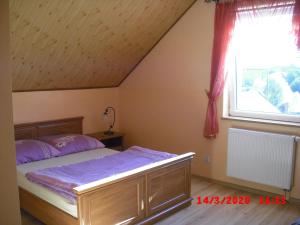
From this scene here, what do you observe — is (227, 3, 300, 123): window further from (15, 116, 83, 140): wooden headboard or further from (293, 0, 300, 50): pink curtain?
(15, 116, 83, 140): wooden headboard

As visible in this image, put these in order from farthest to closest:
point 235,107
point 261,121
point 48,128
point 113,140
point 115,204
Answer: point 113,140
point 48,128
point 235,107
point 261,121
point 115,204

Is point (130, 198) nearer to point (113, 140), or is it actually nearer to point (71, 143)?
point (71, 143)

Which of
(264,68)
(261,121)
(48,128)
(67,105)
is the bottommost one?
(48,128)

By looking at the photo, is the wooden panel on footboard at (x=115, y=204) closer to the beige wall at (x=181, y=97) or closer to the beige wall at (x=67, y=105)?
the beige wall at (x=181, y=97)

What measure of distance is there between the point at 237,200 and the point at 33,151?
7.49 feet

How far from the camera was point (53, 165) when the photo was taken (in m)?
3.28

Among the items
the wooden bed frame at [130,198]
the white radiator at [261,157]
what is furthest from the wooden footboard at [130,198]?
the white radiator at [261,157]

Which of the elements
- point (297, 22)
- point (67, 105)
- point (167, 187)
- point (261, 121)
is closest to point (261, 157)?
point (261, 121)

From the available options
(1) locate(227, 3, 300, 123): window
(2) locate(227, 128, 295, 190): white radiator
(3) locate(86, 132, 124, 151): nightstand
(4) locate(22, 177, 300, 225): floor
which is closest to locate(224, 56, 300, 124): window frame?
(1) locate(227, 3, 300, 123): window

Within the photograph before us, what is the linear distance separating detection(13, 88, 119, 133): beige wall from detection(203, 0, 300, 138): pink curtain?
1704 millimetres

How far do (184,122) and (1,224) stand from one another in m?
3.21

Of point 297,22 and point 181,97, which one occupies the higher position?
point 297,22

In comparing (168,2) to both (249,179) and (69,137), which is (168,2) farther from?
(249,179)

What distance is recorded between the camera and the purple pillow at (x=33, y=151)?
11.0ft
